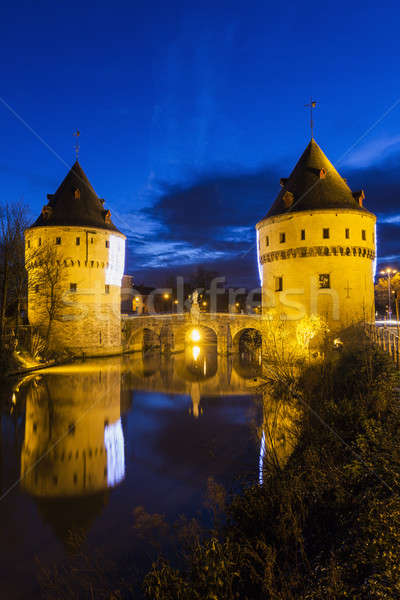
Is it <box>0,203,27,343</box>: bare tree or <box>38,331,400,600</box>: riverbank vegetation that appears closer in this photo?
<box>38,331,400,600</box>: riverbank vegetation

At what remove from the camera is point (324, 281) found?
22578 millimetres

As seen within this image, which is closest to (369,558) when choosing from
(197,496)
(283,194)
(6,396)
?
(197,496)

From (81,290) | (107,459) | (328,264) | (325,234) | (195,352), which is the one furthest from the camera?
(195,352)

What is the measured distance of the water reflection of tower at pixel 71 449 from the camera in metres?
8.02

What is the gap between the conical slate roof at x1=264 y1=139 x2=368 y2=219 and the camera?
885 inches

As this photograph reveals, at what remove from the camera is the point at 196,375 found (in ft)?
77.5

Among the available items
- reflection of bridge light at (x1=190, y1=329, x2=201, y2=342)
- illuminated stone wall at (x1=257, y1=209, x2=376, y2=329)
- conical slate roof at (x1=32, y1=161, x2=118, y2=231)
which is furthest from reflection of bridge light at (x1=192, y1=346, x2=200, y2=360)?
conical slate roof at (x1=32, y1=161, x2=118, y2=231)

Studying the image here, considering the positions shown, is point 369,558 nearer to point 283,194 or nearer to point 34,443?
point 34,443

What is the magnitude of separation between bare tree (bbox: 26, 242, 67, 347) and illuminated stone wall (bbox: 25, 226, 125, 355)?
0.32 feet

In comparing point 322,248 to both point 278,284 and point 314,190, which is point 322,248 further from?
point 314,190

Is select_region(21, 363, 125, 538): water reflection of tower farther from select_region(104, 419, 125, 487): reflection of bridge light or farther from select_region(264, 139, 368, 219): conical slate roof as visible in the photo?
select_region(264, 139, 368, 219): conical slate roof

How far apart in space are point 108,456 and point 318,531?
6.94 meters

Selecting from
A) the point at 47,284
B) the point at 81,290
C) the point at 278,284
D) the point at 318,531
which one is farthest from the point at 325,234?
the point at 318,531

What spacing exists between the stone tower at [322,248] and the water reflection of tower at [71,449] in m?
11.9
